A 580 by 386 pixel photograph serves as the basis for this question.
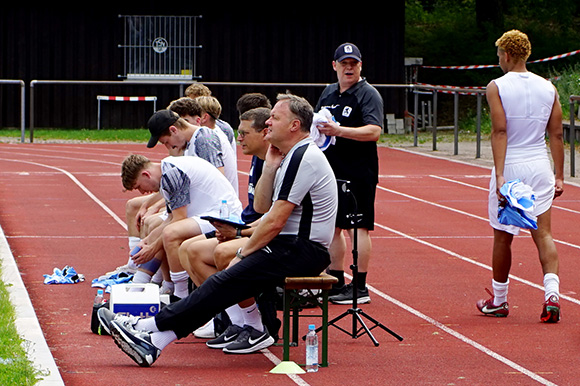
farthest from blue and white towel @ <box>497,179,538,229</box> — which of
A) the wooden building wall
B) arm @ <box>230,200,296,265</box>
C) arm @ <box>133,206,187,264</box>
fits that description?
the wooden building wall

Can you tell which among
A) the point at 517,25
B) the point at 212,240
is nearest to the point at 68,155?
the point at 212,240

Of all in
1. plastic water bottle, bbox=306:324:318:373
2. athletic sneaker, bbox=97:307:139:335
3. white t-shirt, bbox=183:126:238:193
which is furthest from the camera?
white t-shirt, bbox=183:126:238:193

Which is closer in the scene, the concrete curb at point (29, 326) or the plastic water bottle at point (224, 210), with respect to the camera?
the concrete curb at point (29, 326)

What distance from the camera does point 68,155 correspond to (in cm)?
2245

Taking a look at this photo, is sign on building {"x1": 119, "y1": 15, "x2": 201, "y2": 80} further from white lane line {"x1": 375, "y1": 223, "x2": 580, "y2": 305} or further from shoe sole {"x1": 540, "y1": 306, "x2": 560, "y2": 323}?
shoe sole {"x1": 540, "y1": 306, "x2": 560, "y2": 323}

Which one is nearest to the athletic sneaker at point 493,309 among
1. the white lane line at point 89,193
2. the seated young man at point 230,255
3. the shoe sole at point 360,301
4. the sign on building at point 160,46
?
the shoe sole at point 360,301

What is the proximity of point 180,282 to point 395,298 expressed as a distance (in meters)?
1.82

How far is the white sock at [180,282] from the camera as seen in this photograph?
26.4ft

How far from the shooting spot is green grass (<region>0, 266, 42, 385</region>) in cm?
609

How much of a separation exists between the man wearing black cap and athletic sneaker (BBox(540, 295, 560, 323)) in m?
1.37

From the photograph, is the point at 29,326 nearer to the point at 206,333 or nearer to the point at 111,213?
the point at 206,333

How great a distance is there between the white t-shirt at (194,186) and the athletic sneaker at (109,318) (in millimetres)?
1055

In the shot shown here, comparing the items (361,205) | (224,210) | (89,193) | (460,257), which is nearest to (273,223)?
(224,210)

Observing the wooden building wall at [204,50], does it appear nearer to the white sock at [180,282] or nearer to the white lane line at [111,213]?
the white lane line at [111,213]
